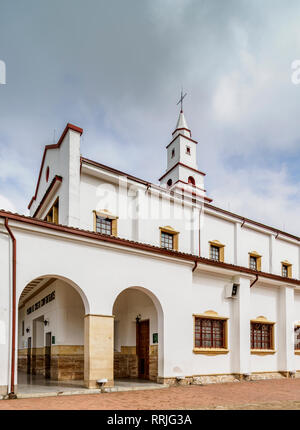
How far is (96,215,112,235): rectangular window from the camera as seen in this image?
16492mm

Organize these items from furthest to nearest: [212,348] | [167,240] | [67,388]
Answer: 1. [167,240]
2. [212,348]
3. [67,388]

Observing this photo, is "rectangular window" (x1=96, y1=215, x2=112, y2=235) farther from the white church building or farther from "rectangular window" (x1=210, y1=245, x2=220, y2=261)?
"rectangular window" (x1=210, y1=245, x2=220, y2=261)

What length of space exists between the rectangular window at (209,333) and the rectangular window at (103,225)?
5.30 metres

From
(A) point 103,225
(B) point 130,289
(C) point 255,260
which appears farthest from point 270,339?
(A) point 103,225

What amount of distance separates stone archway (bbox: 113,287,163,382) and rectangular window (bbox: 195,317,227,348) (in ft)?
6.51

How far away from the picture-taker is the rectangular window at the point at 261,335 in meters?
17.6

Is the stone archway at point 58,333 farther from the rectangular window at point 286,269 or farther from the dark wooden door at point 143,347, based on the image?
the rectangular window at point 286,269

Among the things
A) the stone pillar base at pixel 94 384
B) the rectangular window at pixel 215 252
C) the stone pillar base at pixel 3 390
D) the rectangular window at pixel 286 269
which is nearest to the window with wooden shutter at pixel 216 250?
the rectangular window at pixel 215 252

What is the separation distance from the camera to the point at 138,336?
15633 mm

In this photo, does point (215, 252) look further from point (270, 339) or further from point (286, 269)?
point (286, 269)

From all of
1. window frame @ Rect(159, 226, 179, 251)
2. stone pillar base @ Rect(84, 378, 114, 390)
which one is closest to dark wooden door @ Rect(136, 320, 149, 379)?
stone pillar base @ Rect(84, 378, 114, 390)

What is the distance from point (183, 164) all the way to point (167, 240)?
35.0 ft

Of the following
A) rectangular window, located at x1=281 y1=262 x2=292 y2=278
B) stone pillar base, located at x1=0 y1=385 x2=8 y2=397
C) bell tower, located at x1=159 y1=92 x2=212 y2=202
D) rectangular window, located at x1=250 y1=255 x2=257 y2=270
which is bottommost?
stone pillar base, located at x1=0 y1=385 x2=8 y2=397
